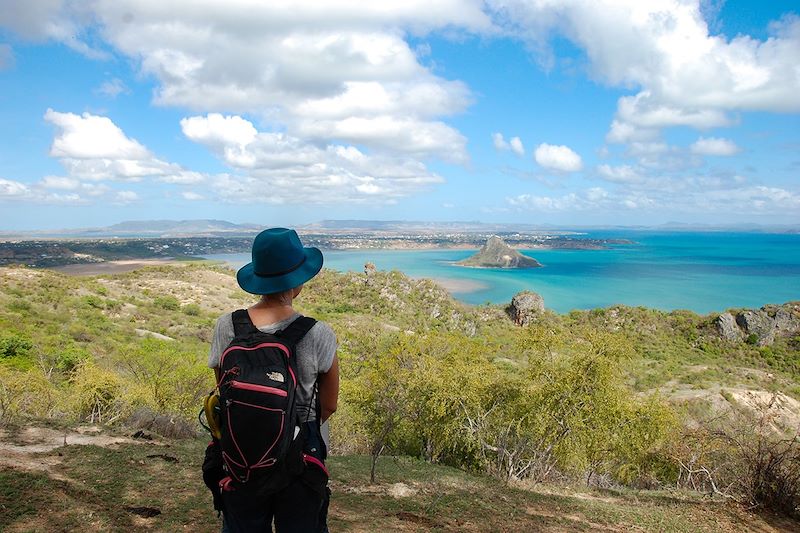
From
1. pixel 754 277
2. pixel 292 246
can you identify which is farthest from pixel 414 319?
pixel 754 277

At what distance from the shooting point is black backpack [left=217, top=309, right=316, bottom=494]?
2.20 metres

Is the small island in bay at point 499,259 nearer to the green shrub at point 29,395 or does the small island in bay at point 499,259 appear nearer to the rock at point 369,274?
the rock at point 369,274

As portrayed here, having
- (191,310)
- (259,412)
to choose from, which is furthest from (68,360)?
(191,310)

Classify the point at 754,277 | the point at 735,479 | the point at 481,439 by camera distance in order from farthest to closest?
1. the point at 754,277
2. the point at 481,439
3. the point at 735,479

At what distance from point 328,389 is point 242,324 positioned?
0.57 meters

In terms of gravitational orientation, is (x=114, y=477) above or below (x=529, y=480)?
above

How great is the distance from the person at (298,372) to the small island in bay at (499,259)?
569 ft

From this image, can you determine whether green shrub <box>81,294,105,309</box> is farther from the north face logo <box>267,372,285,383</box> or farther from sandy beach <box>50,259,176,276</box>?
the north face logo <box>267,372,285,383</box>

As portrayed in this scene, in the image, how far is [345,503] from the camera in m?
6.79

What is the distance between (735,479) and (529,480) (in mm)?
4447

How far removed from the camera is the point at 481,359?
55.0 ft

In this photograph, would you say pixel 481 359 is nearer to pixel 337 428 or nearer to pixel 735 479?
pixel 337 428

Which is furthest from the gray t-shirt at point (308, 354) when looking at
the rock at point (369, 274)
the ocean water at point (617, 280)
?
the ocean water at point (617, 280)

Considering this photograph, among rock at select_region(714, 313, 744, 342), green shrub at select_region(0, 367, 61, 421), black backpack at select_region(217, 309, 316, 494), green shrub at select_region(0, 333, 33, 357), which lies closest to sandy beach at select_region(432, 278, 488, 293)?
rock at select_region(714, 313, 744, 342)
